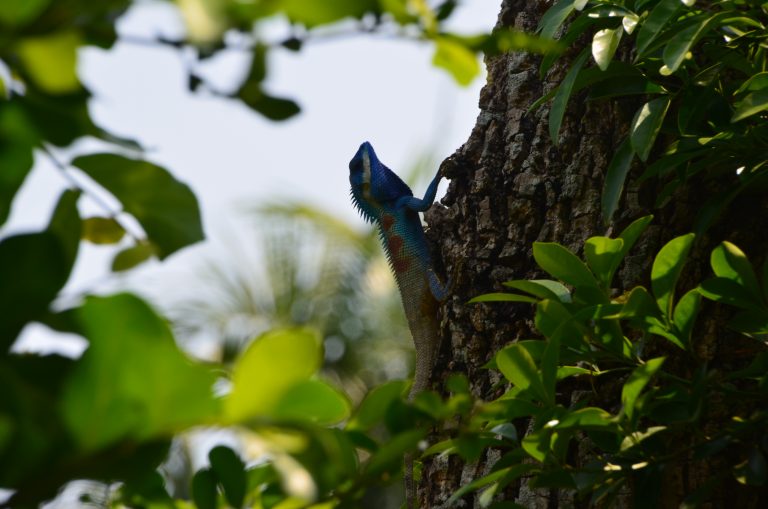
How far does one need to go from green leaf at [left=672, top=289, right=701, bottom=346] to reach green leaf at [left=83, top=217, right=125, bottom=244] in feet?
2.52

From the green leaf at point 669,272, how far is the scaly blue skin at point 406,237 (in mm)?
1492

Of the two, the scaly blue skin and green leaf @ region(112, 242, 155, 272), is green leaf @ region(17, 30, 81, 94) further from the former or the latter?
the scaly blue skin

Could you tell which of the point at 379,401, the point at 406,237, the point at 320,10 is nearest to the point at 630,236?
the point at 379,401

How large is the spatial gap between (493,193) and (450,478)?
626 mm

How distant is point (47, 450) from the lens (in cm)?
41

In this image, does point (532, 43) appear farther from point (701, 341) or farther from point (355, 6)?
point (701, 341)

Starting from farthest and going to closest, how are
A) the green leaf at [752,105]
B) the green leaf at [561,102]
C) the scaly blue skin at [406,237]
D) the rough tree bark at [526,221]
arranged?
1. the scaly blue skin at [406,237]
2. the rough tree bark at [526,221]
3. the green leaf at [561,102]
4. the green leaf at [752,105]

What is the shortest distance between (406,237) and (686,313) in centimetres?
254

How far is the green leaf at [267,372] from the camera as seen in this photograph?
0.39 meters

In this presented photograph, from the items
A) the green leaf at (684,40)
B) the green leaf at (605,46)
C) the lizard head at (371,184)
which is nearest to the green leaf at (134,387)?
the green leaf at (684,40)

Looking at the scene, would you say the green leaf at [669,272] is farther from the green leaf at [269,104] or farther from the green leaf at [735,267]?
the green leaf at [269,104]

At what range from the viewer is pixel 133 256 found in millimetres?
700

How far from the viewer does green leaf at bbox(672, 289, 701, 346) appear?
1197mm

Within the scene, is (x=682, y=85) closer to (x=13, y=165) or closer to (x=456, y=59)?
(x=456, y=59)
